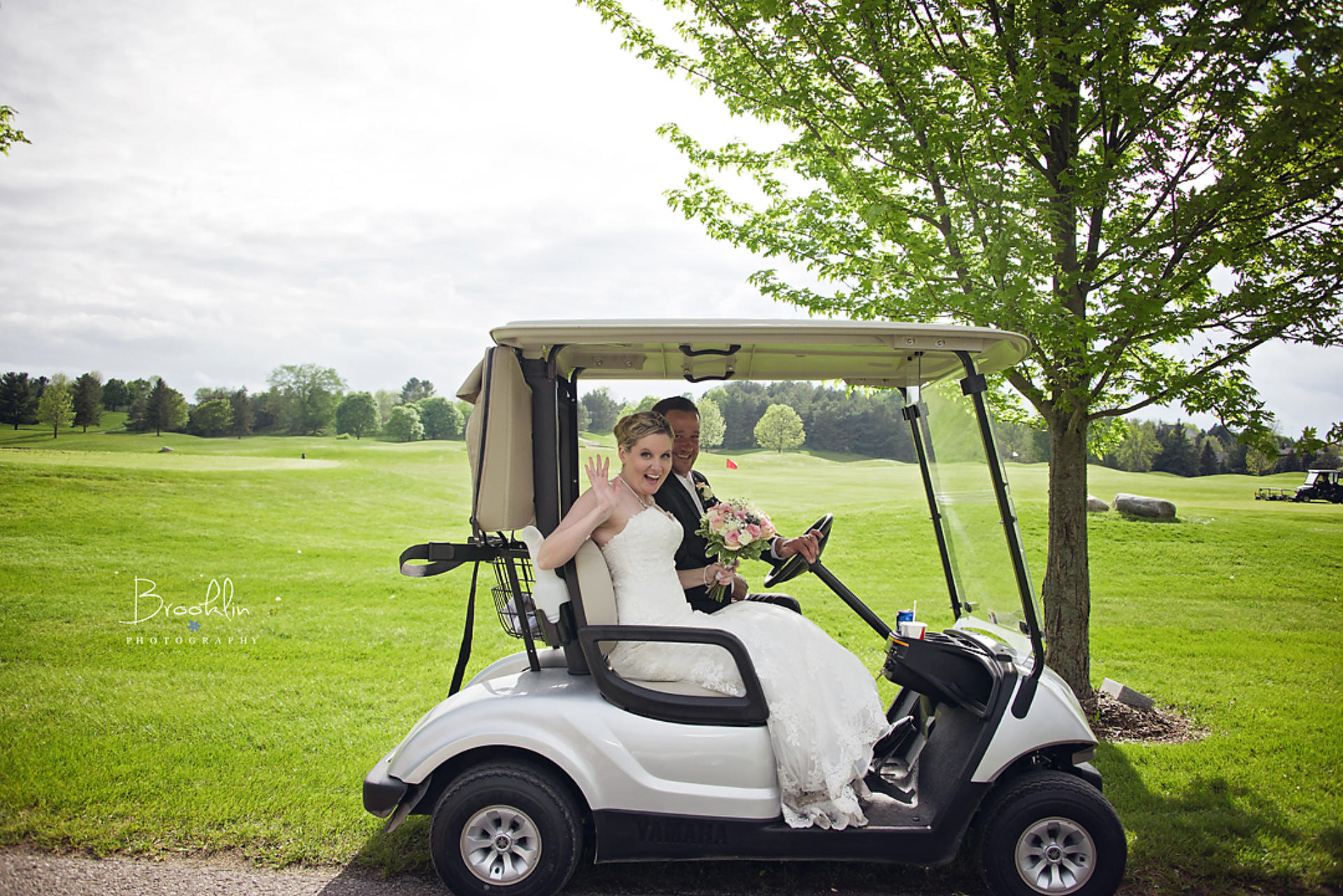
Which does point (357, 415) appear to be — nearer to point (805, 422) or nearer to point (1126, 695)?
point (805, 422)

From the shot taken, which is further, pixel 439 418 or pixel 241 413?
pixel 439 418

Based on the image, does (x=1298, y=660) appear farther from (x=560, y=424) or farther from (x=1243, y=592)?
(x=560, y=424)

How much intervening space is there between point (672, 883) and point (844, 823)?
79 cm

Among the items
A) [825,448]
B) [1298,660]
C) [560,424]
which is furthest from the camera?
[1298,660]

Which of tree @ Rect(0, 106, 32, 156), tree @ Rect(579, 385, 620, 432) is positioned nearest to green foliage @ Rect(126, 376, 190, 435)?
tree @ Rect(0, 106, 32, 156)

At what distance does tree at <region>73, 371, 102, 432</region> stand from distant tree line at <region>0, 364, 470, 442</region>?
2cm

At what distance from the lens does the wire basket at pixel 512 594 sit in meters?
3.09

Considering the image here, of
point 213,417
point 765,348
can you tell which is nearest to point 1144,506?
point 765,348

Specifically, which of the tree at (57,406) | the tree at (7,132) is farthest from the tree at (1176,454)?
the tree at (57,406)

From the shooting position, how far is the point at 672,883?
3.06 meters

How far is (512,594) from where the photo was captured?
3.12 metres

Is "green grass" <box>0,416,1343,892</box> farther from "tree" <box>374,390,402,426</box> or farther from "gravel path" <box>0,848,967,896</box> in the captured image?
"tree" <box>374,390,402,426</box>

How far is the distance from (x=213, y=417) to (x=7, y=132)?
1588 centimetres

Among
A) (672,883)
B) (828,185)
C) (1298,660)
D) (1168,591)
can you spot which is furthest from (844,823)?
(1168,591)
